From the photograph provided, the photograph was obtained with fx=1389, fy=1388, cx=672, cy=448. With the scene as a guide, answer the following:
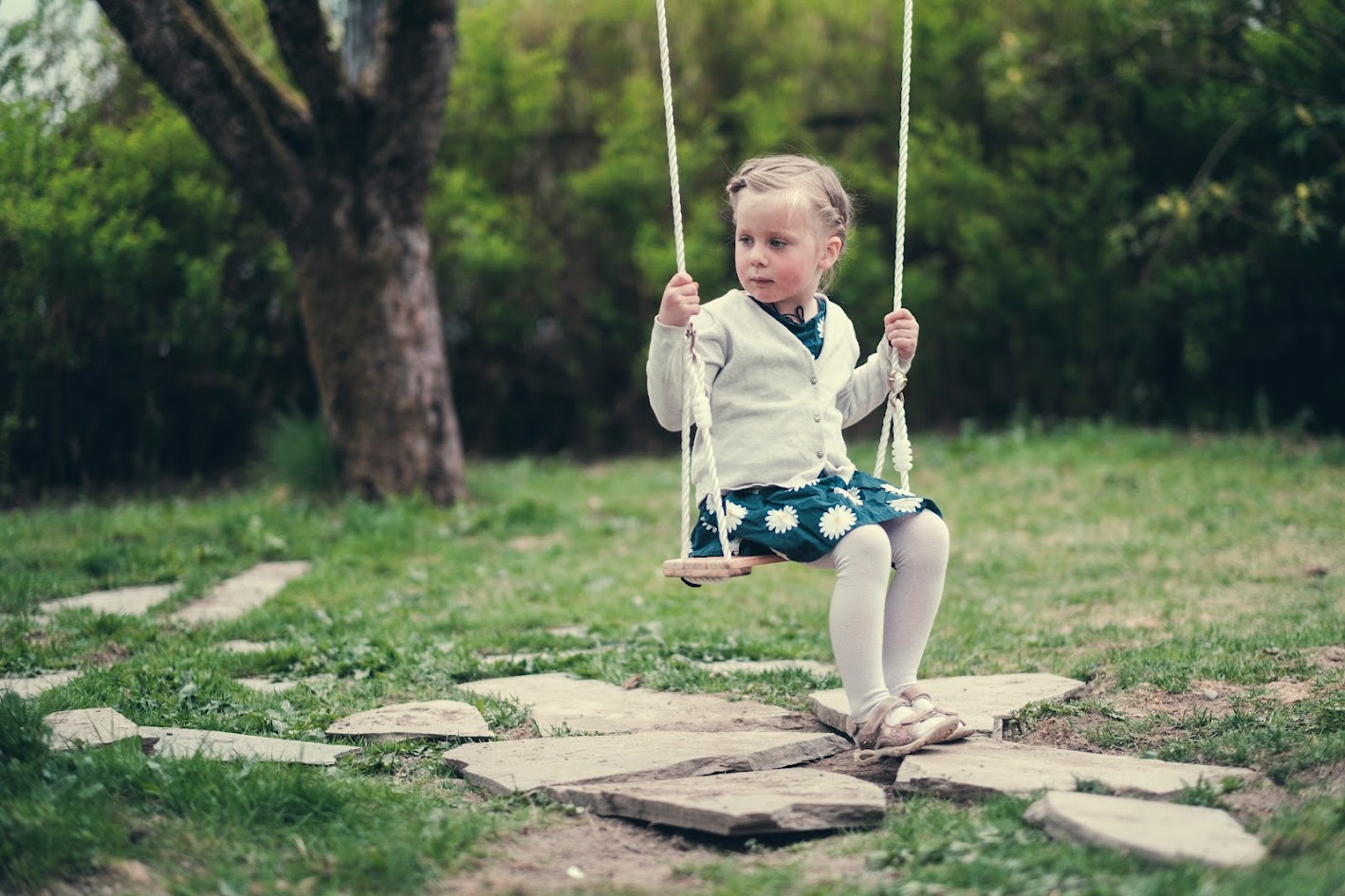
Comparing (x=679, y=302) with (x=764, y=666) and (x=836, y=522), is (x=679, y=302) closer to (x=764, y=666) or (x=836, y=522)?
(x=836, y=522)

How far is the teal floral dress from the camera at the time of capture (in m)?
3.10

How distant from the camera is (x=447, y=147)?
1023 centimetres

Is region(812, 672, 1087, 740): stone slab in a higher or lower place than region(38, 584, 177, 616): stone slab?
lower

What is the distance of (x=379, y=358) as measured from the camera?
23.1 feet

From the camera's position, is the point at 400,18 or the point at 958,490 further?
the point at 958,490

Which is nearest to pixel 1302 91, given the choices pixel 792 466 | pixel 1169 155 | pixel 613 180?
pixel 1169 155

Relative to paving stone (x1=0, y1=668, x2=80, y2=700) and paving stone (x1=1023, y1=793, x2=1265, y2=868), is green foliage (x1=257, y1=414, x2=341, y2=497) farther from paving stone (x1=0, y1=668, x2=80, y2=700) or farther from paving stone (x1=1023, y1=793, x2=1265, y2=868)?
paving stone (x1=1023, y1=793, x2=1265, y2=868)

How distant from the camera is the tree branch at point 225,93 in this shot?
6430 mm

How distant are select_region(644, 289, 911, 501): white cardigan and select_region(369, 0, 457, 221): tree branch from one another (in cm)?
398

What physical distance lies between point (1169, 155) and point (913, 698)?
25.6 feet

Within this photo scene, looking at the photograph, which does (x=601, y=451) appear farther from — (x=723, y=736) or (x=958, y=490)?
(x=723, y=736)

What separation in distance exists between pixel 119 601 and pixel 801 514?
313 cm

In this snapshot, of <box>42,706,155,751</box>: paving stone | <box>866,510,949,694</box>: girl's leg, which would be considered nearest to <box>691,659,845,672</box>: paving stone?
<box>866,510,949,694</box>: girl's leg

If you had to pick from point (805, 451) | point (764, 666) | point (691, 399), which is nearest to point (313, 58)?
point (764, 666)
